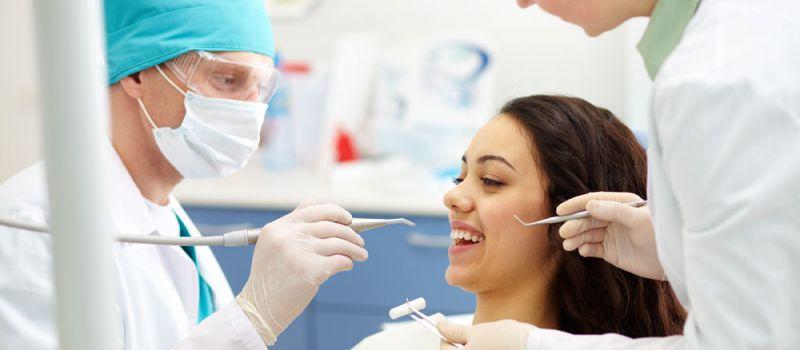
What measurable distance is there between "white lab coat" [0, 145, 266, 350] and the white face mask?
0.34 feet

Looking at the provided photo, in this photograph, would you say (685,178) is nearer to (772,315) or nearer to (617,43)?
(772,315)

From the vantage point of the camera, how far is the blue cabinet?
2547 mm

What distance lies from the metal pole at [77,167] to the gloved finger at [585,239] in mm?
745

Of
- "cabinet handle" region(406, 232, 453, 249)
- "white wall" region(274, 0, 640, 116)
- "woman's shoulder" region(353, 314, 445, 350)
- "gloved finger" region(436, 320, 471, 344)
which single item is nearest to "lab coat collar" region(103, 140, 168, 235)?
"woman's shoulder" region(353, 314, 445, 350)

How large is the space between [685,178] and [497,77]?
235 cm

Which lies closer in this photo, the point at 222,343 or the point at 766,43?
the point at 766,43

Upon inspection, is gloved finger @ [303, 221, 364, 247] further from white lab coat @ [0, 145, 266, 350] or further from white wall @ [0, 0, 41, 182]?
white wall @ [0, 0, 41, 182]

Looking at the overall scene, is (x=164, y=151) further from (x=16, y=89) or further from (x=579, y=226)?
(x=16, y=89)

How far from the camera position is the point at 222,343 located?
3.98 ft

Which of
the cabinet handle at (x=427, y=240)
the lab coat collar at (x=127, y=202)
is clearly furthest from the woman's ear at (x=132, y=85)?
the cabinet handle at (x=427, y=240)

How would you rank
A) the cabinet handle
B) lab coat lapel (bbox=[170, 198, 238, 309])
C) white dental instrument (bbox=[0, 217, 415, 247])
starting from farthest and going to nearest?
the cabinet handle → lab coat lapel (bbox=[170, 198, 238, 309]) → white dental instrument (bbox=[0, 217, 415, 247])

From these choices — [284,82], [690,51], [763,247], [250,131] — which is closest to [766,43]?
[690,51]

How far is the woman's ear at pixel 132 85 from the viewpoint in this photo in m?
1.54

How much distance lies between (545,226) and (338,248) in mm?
430
